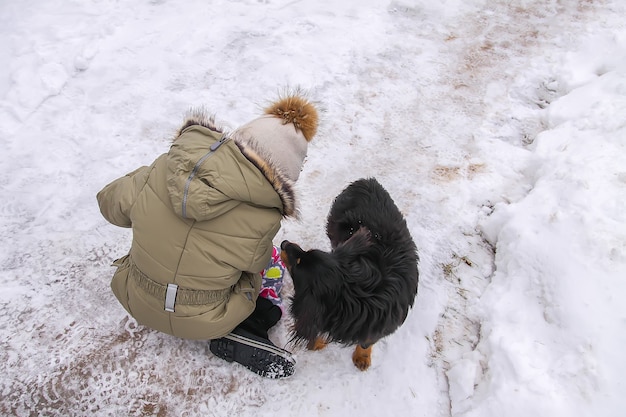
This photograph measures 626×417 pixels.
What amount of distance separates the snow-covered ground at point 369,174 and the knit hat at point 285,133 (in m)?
1.11

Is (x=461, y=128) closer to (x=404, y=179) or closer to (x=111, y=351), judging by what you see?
(x=404, y=179)

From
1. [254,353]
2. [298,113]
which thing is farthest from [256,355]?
[298,113]

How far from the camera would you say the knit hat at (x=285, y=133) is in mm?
2148

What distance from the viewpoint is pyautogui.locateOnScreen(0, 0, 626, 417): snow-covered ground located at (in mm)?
2389

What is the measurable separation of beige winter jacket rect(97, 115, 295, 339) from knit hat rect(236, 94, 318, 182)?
103 millimetres

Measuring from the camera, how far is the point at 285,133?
89.3 inches

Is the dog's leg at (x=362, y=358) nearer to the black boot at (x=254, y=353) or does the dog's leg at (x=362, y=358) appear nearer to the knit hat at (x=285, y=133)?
the black boot at (x=254, y=353)

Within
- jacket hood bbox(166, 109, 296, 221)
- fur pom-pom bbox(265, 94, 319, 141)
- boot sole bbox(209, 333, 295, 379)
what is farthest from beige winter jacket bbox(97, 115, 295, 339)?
fur pom-pom bbox(265, 94, 319, 141)

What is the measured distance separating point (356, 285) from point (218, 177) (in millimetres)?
892

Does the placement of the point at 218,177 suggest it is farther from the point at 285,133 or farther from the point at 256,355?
the point at 256,355

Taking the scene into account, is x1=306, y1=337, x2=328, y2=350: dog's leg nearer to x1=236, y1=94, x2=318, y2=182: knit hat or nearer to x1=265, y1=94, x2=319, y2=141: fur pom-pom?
x1=236, y1=94, x2=318, y2=182: knit hat

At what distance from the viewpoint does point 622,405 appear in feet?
6.31

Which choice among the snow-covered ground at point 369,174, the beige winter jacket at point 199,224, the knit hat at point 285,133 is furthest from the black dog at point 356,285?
the snow-covered ground at point 369,174

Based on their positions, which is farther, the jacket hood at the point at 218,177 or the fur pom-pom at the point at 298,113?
the fur pom-pom at the point at 298,113
